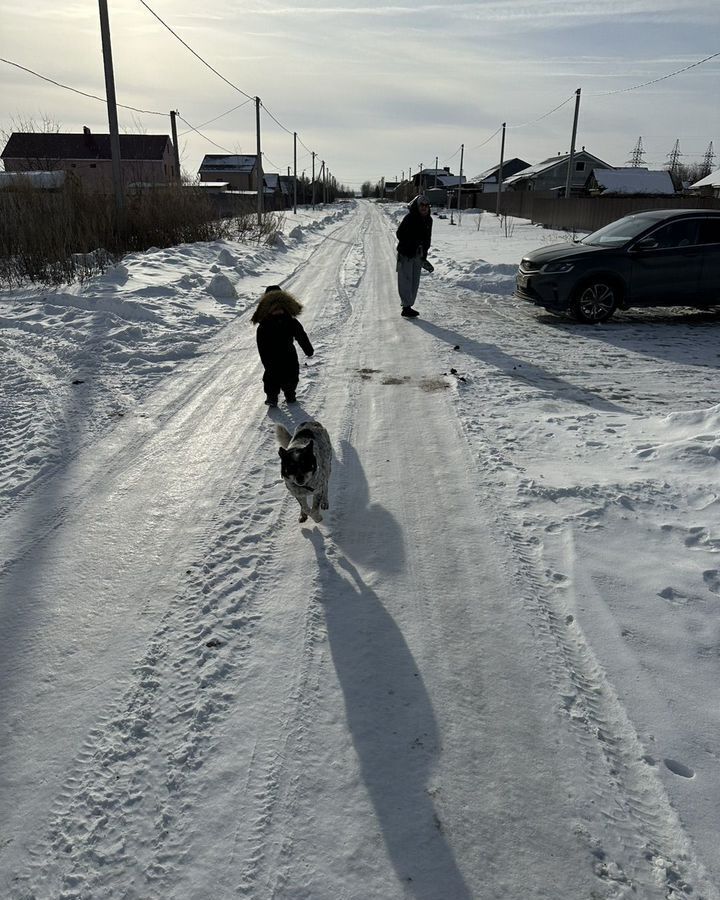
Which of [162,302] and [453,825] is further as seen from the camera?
[162,302]

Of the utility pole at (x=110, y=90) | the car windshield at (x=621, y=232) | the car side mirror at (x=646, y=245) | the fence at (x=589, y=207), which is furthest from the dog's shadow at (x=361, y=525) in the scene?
the fence at (x=589, y=207)

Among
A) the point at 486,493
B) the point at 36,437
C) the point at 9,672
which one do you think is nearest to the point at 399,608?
the point at 486,493

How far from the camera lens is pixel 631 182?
53.8m

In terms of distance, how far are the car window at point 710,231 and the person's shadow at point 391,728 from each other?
31.8 ft

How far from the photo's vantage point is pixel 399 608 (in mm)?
3178

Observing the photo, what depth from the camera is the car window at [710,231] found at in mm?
9742

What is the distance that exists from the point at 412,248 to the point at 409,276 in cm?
50

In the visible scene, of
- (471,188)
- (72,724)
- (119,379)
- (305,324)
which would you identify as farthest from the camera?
(471,188)

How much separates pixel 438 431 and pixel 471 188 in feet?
304

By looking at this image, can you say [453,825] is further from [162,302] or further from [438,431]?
[162,302]

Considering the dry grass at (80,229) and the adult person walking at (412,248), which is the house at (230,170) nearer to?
the dry grass at (80,229)

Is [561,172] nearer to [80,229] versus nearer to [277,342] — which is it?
[80,229]

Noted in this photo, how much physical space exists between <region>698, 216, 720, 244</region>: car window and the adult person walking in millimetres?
4609

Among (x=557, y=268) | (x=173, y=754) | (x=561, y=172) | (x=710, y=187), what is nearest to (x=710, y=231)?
(x=557, y=268)
